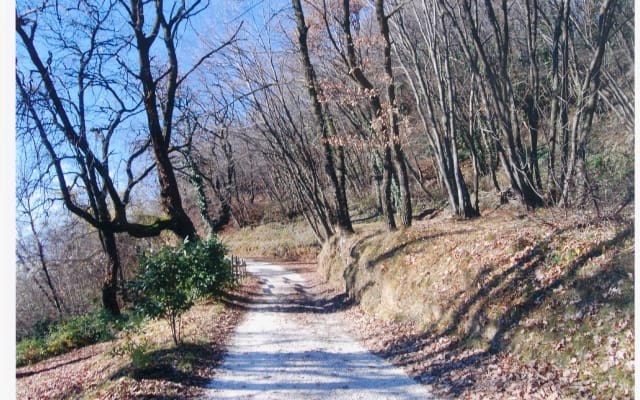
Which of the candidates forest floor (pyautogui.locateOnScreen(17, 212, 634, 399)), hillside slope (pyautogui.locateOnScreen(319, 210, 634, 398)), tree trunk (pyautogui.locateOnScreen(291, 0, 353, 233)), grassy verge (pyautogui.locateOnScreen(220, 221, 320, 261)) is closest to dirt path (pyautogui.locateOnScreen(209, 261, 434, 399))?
forest floor (pyautogui.locateOnScreen(17, 212, 634, 399))

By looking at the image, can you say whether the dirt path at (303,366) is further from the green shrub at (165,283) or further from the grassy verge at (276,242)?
the grassy verge at (276,242)

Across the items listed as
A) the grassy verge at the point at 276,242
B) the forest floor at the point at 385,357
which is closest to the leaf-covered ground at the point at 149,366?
the forest floor at the point at 385,357

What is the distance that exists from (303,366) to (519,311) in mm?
3393

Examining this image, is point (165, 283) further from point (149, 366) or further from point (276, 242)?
point (276, 242)

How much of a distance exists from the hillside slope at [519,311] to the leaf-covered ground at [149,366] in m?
3.19

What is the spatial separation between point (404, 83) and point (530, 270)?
19.4 m

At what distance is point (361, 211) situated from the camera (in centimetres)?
3105

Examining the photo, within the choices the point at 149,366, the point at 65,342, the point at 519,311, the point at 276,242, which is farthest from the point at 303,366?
the point at 276,242

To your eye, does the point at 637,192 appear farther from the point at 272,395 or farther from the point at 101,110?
the point at 101,110

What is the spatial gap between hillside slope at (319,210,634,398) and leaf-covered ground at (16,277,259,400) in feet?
10.5

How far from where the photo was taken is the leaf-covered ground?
20.8 feet

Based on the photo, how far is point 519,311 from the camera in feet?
21.2

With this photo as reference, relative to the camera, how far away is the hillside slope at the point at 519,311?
16.6ft
